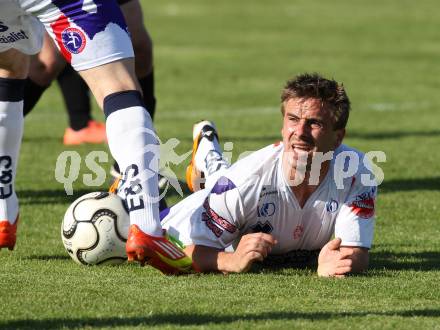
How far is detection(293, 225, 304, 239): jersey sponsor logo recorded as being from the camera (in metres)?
6.14

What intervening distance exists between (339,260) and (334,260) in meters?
0.03

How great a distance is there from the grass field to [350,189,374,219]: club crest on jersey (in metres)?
0.32

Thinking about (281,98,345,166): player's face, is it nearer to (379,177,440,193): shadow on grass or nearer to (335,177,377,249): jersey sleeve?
(335,177,377,249): jersey sleeve

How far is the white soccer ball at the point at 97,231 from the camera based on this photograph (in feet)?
20.4

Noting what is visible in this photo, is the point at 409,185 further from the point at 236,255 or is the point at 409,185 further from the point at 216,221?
the point at 236,255

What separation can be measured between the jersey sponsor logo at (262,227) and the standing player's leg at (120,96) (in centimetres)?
60

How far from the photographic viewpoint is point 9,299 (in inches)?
204

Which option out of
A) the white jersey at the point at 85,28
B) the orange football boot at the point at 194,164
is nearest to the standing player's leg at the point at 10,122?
the white jersey at the point at 85,28

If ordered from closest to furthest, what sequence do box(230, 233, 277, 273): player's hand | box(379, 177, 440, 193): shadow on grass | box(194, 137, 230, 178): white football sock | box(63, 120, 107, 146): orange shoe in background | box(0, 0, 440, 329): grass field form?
box(0, 0, 440, 329): grass field
box(230, 233, 277, 273): player's hand
box(194, 137, 230, 178): white football sock
box(379, 177, 440, 193): shadow on grass
box(63, 120, 107, 146): orange shoe in background

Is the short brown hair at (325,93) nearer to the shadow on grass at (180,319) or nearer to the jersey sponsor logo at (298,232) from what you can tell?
the jersey sponsor logo at (298,232)

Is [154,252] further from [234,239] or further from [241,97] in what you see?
[241,97]

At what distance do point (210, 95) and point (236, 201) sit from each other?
10083mm

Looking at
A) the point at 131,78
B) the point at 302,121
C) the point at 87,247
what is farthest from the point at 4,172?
the point at 302,121

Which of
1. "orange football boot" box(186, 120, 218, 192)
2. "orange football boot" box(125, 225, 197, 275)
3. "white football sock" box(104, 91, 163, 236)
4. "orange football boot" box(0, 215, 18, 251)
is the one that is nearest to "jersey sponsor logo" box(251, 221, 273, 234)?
"orange football boot" box(125, 225, 197, 275)
